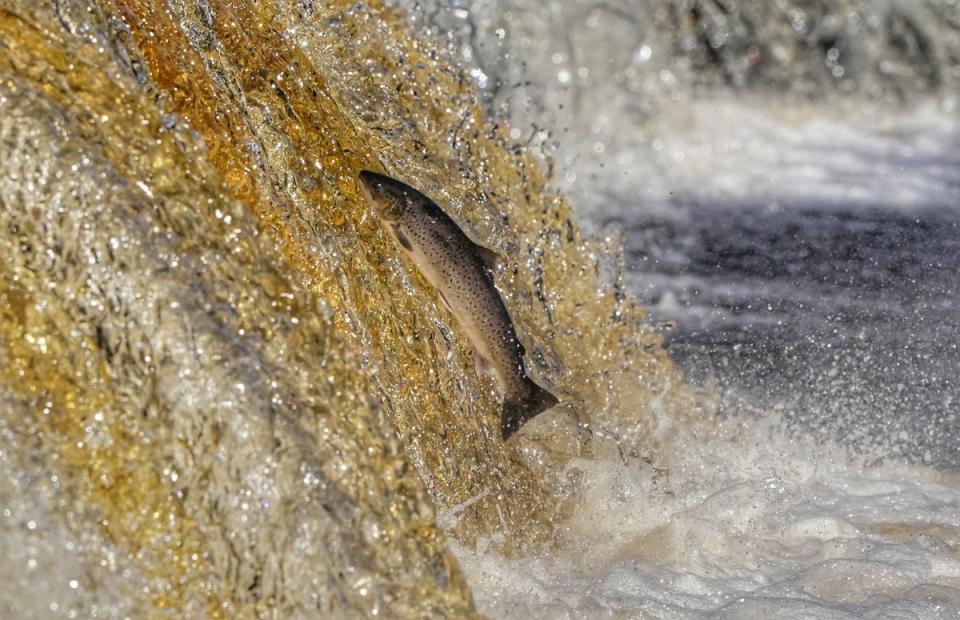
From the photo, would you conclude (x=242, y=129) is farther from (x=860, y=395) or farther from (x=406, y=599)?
(x=860, y=395)

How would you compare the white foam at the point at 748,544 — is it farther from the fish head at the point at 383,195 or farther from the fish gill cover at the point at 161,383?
the fish head at the point at 383,195

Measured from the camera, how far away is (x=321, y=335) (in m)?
1.61

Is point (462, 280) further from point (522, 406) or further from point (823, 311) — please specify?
point (823, 311)

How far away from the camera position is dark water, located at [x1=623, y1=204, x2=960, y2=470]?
11.2 feet

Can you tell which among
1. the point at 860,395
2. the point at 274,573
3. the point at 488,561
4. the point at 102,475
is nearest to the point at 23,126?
the point at 102,475

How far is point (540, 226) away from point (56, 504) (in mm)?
1733

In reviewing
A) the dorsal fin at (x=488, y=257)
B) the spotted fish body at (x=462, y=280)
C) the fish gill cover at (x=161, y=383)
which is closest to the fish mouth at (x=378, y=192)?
the spotted fish body at (x=462, y=280)

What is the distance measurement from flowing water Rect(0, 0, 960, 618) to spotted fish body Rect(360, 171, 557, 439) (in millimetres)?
53

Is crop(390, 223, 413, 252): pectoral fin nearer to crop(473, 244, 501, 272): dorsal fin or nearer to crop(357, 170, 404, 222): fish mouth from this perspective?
crop(357, 170, 404, 222): fish mouth

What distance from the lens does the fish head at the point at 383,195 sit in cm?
239

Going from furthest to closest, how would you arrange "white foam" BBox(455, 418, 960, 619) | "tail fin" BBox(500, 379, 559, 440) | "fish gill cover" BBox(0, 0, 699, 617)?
"tail fin" BBox(500, 379, 559, 440)
"white foam" BBox(455, 418, 960, 619)
"fish gill cover" BBox(0, 0, 699, 617)

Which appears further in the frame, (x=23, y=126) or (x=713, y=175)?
(x=713, y=175)

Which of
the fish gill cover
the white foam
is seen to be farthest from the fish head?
the white foam

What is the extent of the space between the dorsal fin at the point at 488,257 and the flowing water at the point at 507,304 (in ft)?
Answer: 0.21
